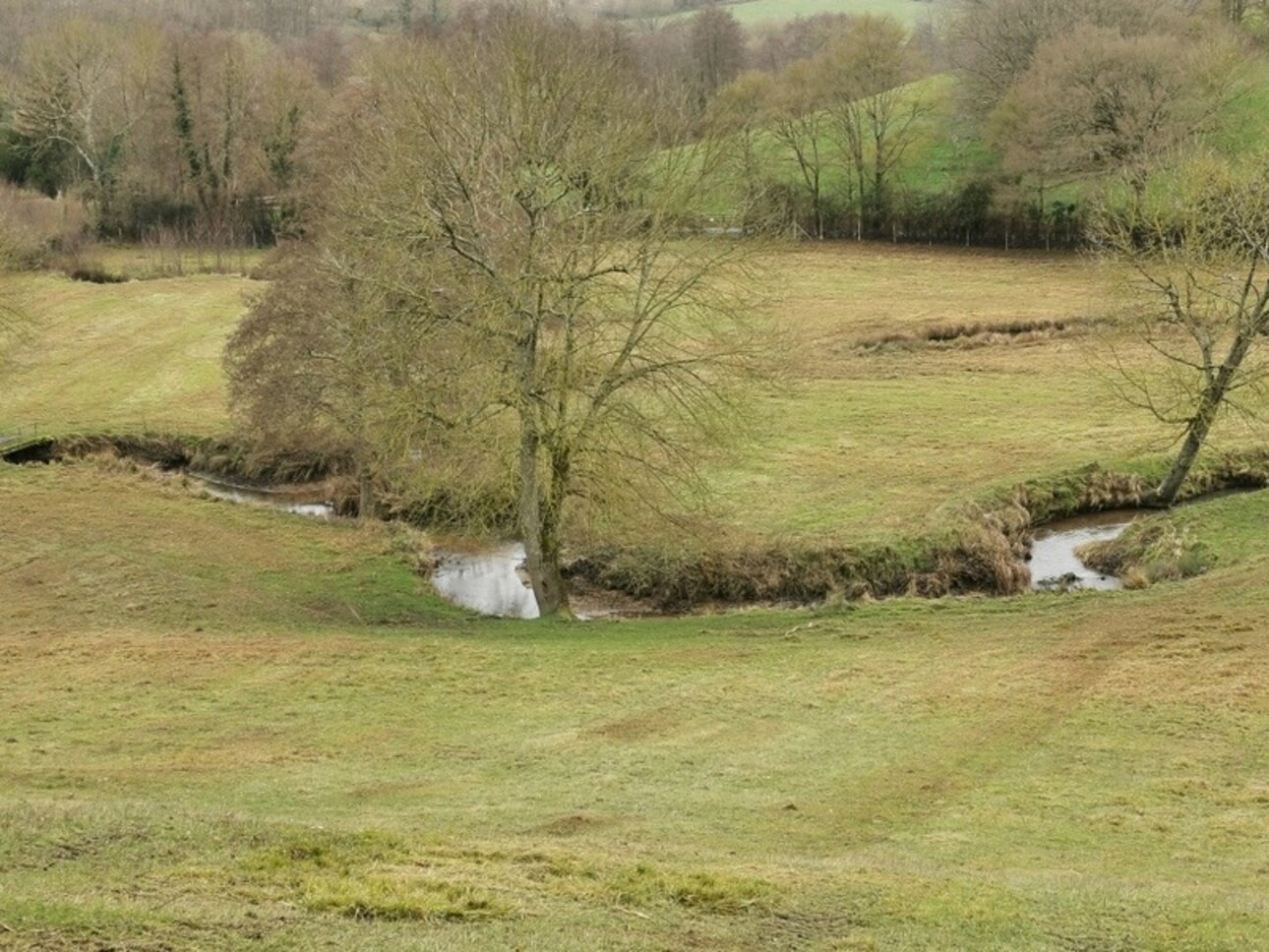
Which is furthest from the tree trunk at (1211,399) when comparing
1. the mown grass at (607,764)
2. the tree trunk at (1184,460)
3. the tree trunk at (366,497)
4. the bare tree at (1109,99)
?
the bare tree at (1109,99)

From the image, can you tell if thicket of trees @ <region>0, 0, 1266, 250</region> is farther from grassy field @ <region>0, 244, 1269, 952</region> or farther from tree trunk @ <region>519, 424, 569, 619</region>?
tree trunk @ <region>519, 424, 569, 619</region>

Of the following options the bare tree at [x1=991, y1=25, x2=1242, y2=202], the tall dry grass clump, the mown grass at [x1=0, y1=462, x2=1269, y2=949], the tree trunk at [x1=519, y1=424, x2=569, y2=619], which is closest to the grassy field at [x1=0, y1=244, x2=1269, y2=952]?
the mown grass at [x1=0, y1=462, x2=1269, y2=949]

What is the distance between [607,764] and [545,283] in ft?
43.5

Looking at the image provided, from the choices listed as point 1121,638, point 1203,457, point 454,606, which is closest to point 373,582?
point 454,606

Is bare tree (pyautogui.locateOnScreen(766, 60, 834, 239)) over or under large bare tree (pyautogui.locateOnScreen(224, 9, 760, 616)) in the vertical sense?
over

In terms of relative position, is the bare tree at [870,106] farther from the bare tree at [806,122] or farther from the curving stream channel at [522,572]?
the curving stream channel at [522,572]

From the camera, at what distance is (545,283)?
29766 millimetres

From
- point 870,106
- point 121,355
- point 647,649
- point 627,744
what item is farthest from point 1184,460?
point 870,106

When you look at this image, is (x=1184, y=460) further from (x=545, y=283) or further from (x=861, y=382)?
(x=545, y=283)

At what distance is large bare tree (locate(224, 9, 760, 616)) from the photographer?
2981 cm

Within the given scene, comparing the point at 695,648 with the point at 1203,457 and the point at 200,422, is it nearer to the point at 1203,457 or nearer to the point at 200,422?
the point at 1203,457

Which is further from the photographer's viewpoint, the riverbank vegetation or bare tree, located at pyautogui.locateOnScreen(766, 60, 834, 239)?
bare tree, located at pyautogui.locateOnScreen(766, 60, 834, 239)

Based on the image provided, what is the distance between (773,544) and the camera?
36.3m

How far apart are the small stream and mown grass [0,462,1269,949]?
3.36m
